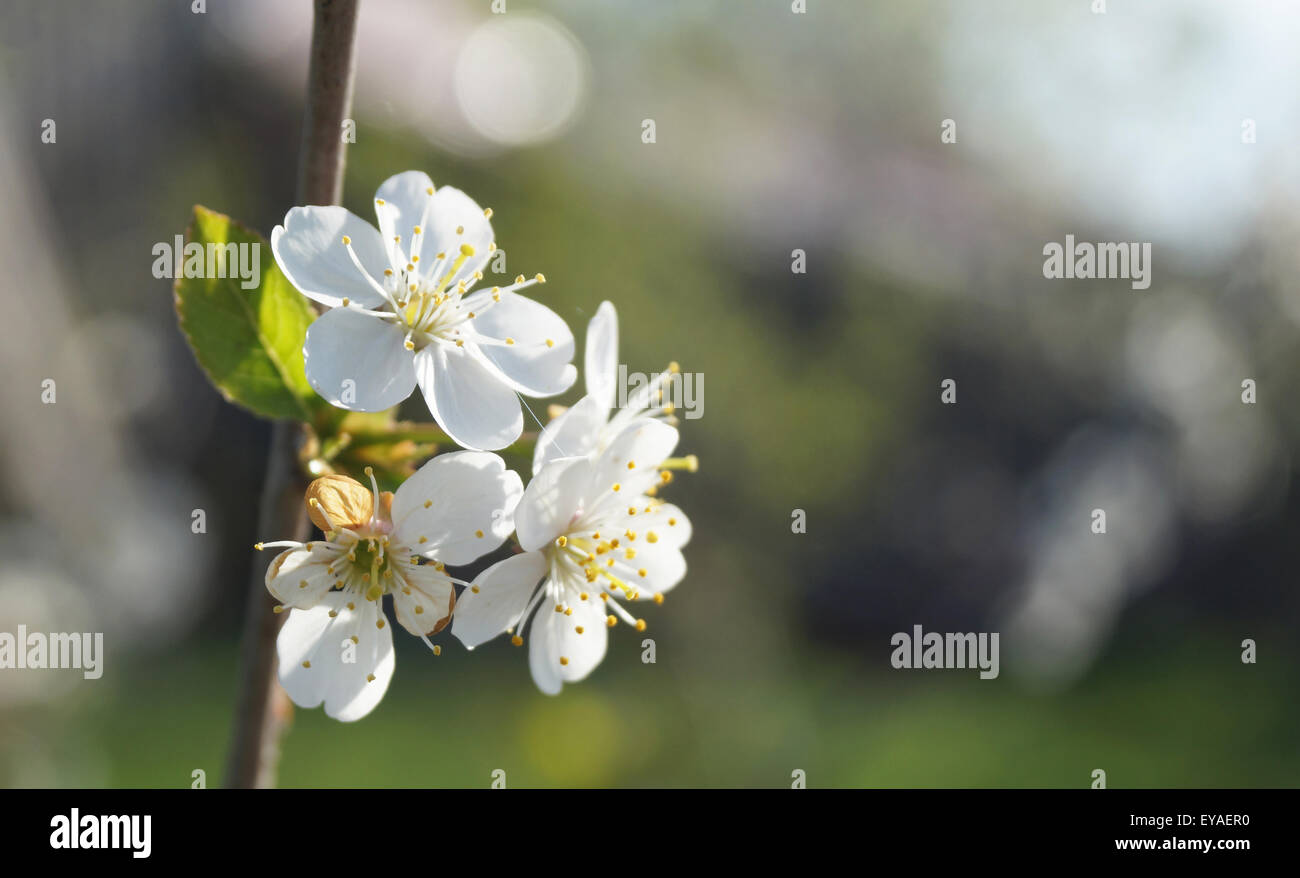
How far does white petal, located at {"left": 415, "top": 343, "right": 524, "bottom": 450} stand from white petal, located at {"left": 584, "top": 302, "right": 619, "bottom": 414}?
0.20ft

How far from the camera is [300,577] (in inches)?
22.8

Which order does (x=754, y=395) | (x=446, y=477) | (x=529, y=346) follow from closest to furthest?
(x=446, y=477), (x=529, y=346), (x=754, y=395)

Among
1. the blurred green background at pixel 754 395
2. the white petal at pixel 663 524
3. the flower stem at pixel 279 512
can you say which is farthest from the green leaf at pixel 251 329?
→ the blurred green background at pixel 754 395

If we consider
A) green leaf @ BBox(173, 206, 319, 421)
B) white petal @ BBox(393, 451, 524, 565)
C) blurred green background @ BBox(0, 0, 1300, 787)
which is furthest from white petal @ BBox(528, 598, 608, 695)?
blurred green background @ BBox(0, 0, 1300, 787)

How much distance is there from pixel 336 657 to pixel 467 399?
182 mm

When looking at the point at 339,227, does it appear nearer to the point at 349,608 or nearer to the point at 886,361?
the point at 349,608

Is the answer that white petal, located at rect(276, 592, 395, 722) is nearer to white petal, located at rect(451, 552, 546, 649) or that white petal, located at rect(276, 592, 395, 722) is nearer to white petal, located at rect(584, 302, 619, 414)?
white petal, located at rect(451, 552, 546, 649)

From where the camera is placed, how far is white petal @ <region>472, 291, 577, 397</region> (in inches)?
25.2

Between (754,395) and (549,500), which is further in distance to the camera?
(754,395)

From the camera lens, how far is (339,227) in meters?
0.61

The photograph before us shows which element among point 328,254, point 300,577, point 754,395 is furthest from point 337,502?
point 754,395

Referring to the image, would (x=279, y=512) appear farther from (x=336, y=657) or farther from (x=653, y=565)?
(x=653, y=565)

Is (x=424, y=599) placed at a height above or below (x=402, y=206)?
below

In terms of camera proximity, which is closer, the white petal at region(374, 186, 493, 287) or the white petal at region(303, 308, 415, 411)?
the white petal at region(303, 308, 415, 411)
